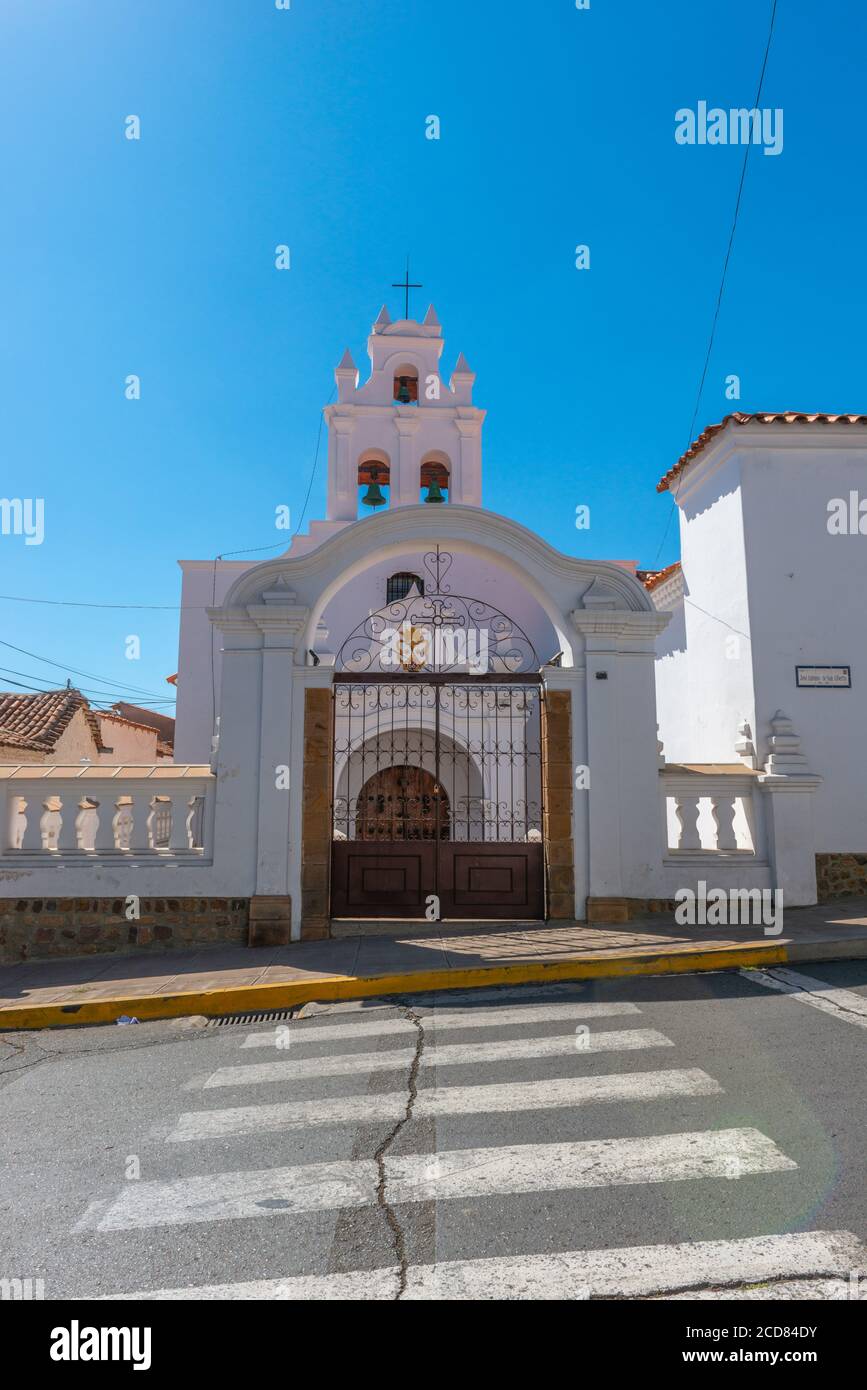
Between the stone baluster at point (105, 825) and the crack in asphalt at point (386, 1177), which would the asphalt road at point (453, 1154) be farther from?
the stone baluster at point (105, 825)

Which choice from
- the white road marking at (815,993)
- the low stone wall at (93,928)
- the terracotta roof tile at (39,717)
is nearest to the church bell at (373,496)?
the terracotta roof tile at (39,717)

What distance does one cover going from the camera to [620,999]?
21.2 feet

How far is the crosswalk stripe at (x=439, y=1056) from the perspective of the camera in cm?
509

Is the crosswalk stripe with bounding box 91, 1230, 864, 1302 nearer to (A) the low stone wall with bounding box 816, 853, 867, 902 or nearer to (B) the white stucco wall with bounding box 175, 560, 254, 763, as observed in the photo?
(A) the low stone wall with bounding box 816, 853, 867, 902

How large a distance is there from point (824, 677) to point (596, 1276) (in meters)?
8.56

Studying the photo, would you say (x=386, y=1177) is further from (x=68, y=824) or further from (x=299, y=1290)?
(x=68, y=824)

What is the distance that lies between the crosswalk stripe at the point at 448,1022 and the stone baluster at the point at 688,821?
3333 millimetres

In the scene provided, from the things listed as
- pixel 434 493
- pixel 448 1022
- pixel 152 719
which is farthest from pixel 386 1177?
pixel 152 719

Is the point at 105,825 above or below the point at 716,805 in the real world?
below

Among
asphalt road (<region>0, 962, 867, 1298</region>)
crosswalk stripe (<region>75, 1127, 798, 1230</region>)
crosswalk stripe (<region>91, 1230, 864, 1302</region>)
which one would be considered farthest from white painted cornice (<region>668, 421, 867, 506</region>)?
crosswalk stripe (<region>91, 1230, 864, 1302</region>)

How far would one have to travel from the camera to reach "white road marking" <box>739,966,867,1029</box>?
18.8ft

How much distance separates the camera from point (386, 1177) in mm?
3646

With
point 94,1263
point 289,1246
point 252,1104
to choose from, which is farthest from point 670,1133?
point 94,1263
